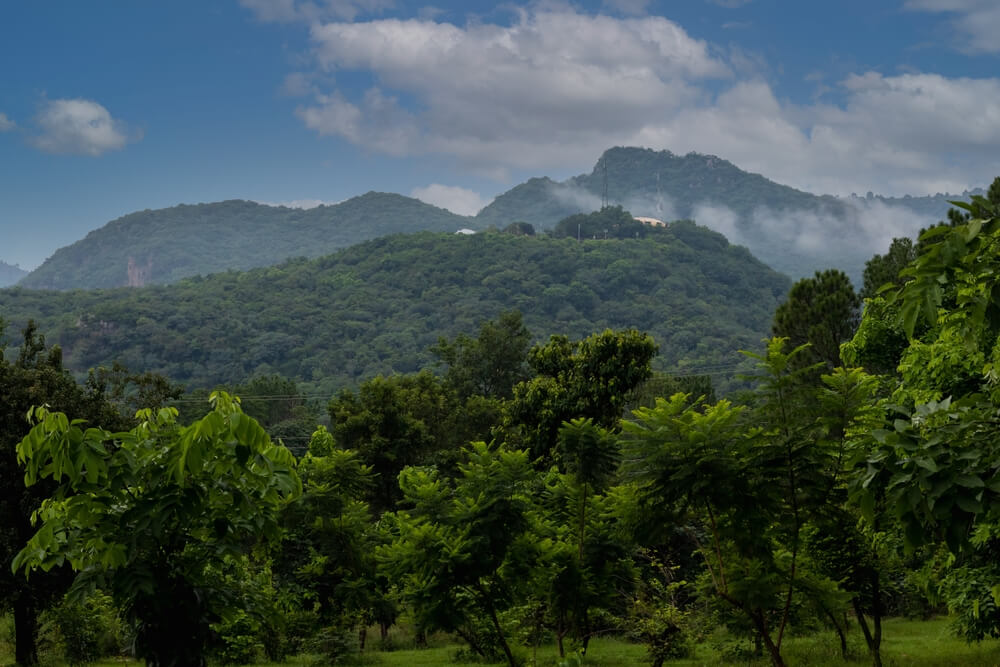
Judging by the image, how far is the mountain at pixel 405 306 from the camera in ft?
350

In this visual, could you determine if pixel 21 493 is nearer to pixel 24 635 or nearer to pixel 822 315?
pixel 24 635

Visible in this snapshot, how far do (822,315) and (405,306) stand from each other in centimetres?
10428

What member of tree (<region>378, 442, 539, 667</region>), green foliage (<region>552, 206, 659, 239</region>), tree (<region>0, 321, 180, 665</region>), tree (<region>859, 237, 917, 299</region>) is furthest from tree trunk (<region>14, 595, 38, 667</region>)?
green foliage (<region>552, 206, 659, 239</region>)

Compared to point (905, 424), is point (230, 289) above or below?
above

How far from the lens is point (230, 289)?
136875mm

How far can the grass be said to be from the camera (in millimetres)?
16328

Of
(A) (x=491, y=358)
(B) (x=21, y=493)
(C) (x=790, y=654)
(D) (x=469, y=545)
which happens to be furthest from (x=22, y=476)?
(A) (x=491, y=358)

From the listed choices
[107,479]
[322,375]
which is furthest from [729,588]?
[322,375]

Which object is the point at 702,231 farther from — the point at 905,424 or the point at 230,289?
the point at 905,424

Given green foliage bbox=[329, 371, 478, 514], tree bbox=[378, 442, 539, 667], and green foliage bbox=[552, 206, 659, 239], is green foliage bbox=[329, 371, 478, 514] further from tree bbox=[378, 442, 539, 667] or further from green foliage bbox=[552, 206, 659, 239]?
green foliage bbox=[552, 206, 659, 239]

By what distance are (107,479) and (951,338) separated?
9401mm

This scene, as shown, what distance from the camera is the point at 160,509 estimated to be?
4789 millimetres

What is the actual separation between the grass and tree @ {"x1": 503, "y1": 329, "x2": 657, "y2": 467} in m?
8.42

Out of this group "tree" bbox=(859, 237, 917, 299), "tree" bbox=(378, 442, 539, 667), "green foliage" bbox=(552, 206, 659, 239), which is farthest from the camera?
"green foliage" bbox=(552, 206, 659, 239)
